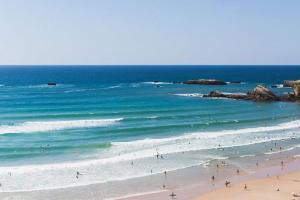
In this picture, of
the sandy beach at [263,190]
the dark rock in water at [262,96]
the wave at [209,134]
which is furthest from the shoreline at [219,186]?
the dark rock in water at [262,96]

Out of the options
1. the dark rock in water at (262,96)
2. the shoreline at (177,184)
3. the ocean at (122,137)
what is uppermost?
the dark rock in water at (262,96)

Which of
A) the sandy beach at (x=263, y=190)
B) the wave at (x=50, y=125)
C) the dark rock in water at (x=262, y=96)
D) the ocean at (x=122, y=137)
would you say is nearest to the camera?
the sandy beach at (x=263, y=190)

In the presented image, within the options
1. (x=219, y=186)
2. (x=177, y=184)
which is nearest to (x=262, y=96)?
(x=219, y=186)

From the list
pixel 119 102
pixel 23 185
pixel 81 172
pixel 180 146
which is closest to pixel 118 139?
pixel 180 146

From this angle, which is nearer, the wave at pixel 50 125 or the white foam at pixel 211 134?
the white foam at pixel 211 134

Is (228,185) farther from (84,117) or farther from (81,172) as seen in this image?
(84,117)

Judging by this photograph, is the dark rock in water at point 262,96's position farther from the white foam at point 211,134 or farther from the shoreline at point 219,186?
the shoreline at point 219,186
